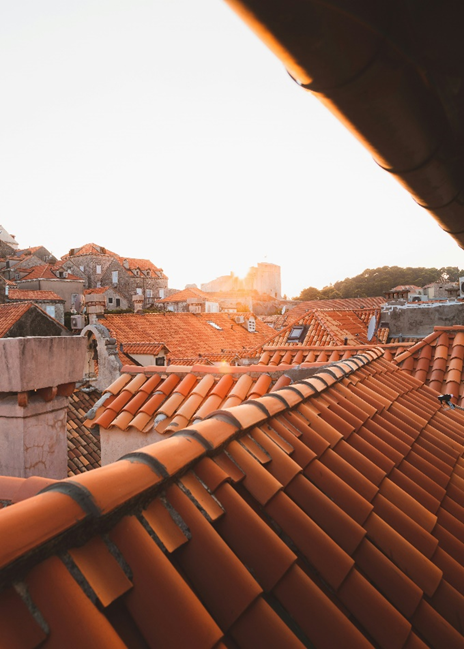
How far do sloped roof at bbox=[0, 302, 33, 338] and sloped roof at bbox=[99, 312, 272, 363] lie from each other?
10.9 feet

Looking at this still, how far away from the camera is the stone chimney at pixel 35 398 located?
3.11m

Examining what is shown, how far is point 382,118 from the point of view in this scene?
41.1 inches

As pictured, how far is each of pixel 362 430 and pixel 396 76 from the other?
2.50 metres

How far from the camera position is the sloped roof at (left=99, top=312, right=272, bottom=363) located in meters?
20.6

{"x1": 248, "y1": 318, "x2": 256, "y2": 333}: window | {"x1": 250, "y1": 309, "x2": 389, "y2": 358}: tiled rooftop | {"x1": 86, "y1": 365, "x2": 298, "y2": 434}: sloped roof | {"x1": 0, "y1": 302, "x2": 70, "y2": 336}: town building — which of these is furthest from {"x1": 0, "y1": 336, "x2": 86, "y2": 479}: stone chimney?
{"x1": 248, "y1": 318, "x2": 256, "y2": 333}: window

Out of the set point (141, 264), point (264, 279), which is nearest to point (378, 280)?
point (264, 279)

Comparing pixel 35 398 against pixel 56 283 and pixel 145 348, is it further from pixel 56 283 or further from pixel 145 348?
pixel 56 283

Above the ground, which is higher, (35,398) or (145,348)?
(35,398)

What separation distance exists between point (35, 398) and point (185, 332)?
20.3m

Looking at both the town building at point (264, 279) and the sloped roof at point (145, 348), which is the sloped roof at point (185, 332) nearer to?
the sloped roof at point (145, 348)

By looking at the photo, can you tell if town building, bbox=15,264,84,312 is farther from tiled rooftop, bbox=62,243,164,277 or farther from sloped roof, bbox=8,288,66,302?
tiled rooftop, bbox=62,243,164,277

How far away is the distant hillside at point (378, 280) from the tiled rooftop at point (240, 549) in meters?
61.0

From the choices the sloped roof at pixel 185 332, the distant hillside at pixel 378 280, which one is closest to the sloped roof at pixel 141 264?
the distant hillside at pixel 378 280

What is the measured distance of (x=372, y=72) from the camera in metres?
0.91
